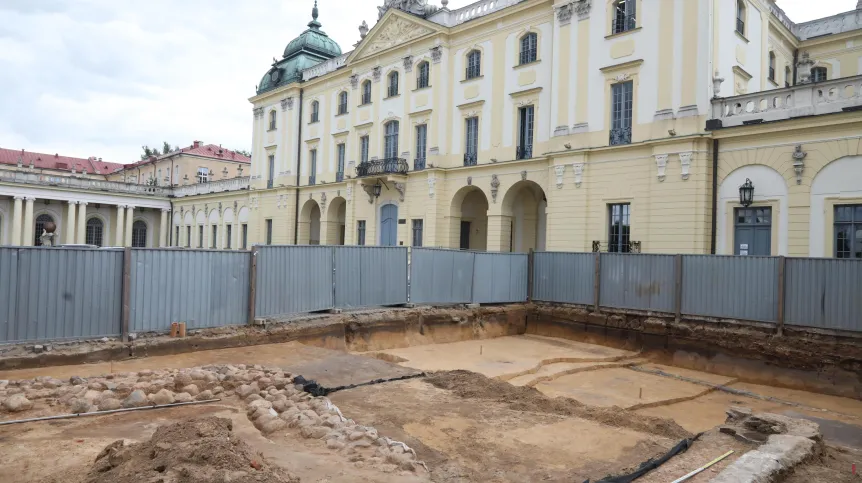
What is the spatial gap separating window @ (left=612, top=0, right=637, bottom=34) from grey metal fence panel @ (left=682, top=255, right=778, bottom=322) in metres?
11.8

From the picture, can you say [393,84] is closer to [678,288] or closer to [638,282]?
[638,282]

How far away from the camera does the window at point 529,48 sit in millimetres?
25750

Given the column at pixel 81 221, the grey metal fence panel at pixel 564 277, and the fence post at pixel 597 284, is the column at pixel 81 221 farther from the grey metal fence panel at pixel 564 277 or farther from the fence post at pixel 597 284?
the fence post at pixel 597 284

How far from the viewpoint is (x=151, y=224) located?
5331 cm

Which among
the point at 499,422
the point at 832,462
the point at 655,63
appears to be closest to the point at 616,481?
the point at 499,422

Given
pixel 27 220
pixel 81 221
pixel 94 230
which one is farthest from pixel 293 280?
pixel 94 230

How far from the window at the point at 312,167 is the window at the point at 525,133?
16797 millimetres

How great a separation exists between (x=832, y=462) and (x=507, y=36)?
952 inches

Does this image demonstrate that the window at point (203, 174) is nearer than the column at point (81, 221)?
No

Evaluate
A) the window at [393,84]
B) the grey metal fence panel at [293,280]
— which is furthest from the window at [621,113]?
the grey metal fence panel at [293,280]

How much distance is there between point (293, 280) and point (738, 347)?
10030 mm

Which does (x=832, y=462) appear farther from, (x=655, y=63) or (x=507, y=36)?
(x=507, y=36)

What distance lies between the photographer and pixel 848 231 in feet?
56.3

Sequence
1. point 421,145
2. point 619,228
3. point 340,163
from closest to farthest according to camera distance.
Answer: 1. point 619,228
2. point 421,145
3. point 340,163
